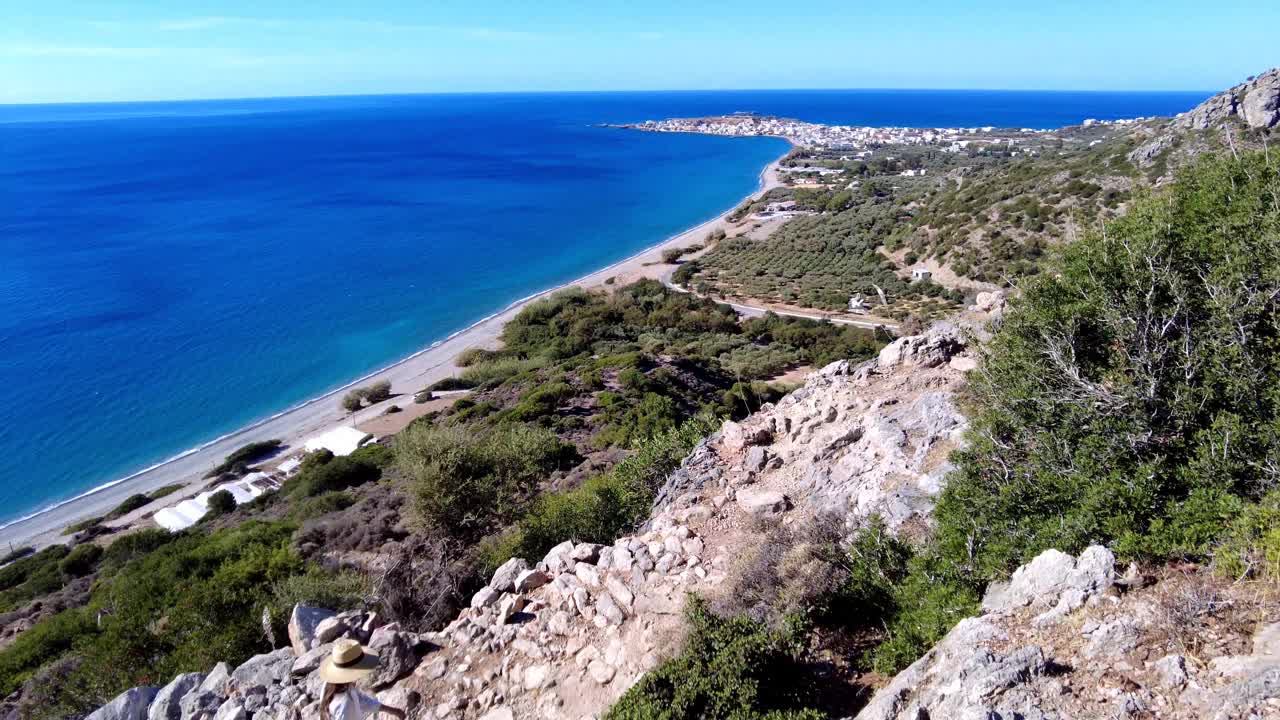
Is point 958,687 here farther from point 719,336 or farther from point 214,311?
point 214,311

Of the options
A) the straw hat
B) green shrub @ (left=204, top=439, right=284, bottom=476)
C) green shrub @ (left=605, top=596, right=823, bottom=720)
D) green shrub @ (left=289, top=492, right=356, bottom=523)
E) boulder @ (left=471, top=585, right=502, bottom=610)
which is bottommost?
green shrub @ (left=204, top=439, right=284, bottom=476)

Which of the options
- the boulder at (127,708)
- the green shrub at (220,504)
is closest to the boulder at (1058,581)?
the boulder at (127,708)

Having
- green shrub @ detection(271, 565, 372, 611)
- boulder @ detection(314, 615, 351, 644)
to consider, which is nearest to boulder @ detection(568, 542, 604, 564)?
boulder @ detection(314, 615, 351, 644)

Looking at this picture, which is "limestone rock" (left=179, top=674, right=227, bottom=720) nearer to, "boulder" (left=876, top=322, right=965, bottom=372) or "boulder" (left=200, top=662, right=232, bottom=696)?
"boulder" (left=200, top=662, right=232, bottom=696)

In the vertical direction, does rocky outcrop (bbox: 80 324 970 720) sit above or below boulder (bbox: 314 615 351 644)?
above

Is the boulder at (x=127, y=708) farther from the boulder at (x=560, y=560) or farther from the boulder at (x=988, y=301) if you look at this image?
the boulder at (x=988, y=301)

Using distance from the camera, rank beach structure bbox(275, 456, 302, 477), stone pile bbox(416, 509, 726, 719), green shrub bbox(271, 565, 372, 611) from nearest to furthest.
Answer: stone pile bbox(416, 509, 726, 719) < green shrub bbox(271, 565, 372, 611) < beach structure bbox(275, 456, 302, 477)

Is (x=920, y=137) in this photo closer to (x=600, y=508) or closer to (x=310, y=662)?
(x=600, y=508)
